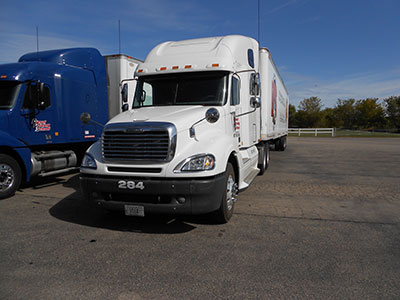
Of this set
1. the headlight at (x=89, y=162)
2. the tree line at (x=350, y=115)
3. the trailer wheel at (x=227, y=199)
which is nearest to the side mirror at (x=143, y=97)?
the headlight at (x=89, y=162)

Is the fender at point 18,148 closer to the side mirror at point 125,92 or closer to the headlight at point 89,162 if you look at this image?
the side mirror at point 125,92

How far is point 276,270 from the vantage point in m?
A: 3.40

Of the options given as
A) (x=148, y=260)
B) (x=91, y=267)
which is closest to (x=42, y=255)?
(x=91, y=267)

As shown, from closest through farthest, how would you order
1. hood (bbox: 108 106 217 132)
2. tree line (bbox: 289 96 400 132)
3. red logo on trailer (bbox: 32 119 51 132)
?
hood (bbox: 108 106 217 132), red logo on trailer (bbox: 32 119 51 132), tree line (bbox: 289 96 400 132)

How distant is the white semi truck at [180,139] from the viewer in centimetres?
421

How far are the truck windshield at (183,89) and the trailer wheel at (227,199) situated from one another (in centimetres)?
142

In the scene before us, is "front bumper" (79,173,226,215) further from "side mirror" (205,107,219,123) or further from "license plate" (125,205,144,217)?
"side mirror" (205,107,219,123)

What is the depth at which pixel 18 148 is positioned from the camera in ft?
22.7

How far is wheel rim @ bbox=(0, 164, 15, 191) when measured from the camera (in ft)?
21.5

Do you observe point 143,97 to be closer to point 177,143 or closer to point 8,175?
point 177,143

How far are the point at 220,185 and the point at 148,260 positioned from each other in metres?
1.41

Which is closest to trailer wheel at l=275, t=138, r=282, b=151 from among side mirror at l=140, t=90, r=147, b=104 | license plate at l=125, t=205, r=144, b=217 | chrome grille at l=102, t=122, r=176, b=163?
side mirror at l=140, t=90, r=147, b=104

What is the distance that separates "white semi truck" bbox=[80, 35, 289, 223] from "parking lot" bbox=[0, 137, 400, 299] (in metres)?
0.51

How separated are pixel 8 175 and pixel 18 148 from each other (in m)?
0.65
